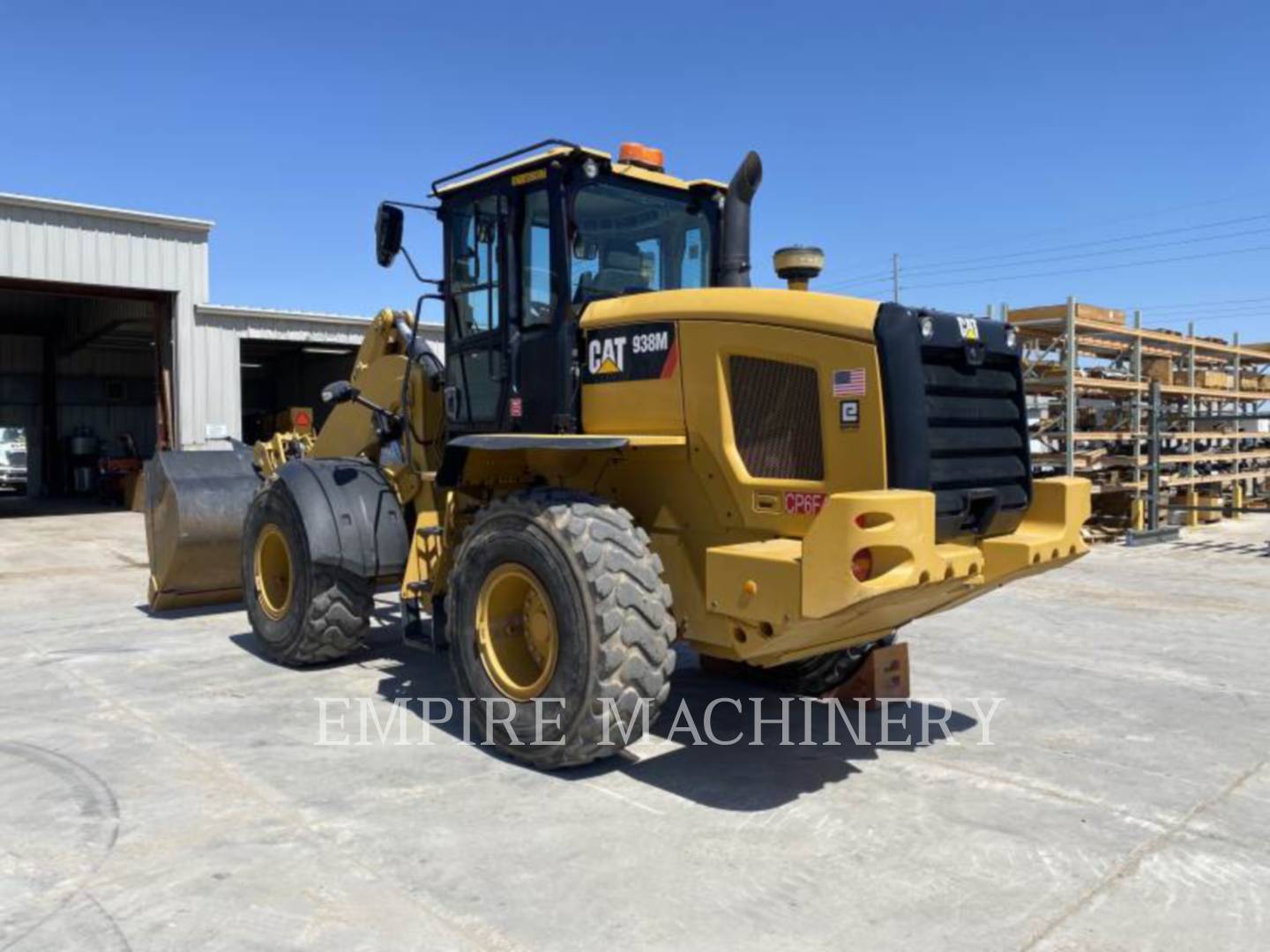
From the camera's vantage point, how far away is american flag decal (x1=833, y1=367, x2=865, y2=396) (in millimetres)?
4230

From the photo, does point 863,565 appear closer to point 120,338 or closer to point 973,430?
point 973,430

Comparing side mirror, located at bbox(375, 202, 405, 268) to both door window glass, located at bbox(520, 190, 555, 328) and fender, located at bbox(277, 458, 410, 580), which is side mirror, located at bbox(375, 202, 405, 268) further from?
fender, located at bbox(277, 458, 410, 580)

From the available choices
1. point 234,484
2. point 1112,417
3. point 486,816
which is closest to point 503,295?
point 486,816

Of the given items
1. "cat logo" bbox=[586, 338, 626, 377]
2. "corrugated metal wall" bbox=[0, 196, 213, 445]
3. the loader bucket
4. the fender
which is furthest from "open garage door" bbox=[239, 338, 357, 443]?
"cat logo" bbox=[586, 338, 626, 377]

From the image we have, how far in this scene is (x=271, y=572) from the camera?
7164 millimetres

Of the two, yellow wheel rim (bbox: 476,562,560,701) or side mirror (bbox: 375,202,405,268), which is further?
side mirror (bbox: 375,202,405,268)

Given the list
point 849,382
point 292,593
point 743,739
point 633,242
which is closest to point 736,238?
point 633,242

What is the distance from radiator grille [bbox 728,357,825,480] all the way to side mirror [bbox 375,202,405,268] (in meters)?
2.44

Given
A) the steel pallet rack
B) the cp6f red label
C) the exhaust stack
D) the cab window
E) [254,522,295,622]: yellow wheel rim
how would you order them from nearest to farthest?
the cp6f red label
the cab window
the exhaust stack
[254,522,295,622]: yellow wheel rim
the steel pallet rack

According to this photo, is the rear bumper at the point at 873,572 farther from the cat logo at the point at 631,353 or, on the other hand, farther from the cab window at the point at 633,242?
the cab window at the point at 633,242

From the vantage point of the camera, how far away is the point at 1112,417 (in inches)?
617

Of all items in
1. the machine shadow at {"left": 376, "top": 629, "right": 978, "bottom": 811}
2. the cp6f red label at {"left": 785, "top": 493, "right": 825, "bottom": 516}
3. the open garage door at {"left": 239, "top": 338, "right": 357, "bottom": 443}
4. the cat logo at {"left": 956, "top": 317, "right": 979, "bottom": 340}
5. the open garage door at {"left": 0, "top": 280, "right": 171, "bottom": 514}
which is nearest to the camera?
the cp6f red label at {"left": 785, "top": 493, "right": 825, "bottom": 516}

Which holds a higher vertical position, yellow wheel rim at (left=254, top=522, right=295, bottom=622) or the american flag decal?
the american flag decal

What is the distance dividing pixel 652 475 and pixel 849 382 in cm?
→ 122
